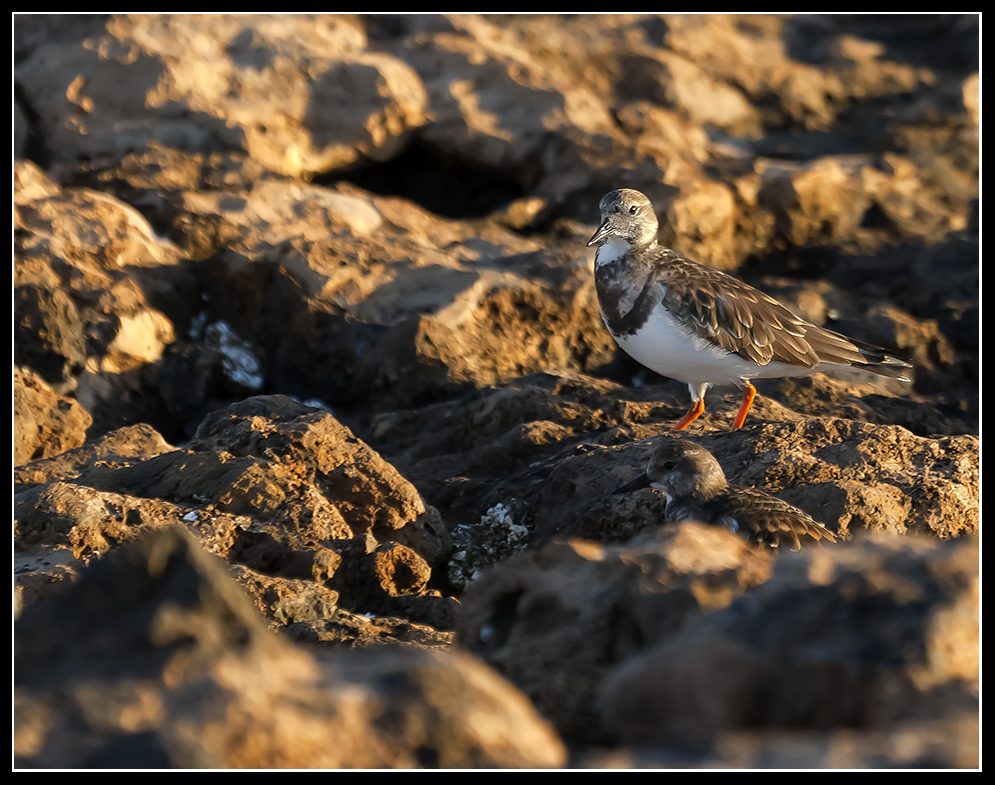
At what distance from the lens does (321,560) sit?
200 inches

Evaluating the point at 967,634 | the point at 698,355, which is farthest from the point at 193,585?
the point at 698,355

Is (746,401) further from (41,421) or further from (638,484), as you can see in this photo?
(41,421)

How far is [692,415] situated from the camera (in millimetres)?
6910

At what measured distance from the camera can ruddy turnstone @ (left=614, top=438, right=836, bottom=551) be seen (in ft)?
14.7

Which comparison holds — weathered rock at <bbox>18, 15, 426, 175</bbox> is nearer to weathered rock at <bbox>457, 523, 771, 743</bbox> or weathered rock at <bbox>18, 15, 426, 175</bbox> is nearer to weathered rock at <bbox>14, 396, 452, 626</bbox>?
weathered rock at <bbox>14, 396, 452, 626</bbox>

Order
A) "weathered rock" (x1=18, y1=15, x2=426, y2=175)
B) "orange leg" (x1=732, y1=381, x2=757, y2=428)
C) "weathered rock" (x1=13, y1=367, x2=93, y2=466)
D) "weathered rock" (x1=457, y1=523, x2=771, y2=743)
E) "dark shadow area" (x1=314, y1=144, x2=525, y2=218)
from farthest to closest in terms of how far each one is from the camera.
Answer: "dark shadow area" (x1=314, y1=144, x2=525, y2=218), "weathered rock" (x1=18, y1=15, x2=426, y2=175), "orange leg" (x1=732, y1=381, x2=757, y2=428), "weathered rock" (x1=13, y1=367, x2=93, y2=466), "weathered rock" (x1=457, y1=523, x2=771, y2=743)

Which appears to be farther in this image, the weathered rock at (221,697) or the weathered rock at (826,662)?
the weathered rock at (826,662)

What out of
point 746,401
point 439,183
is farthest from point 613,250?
point 439,183

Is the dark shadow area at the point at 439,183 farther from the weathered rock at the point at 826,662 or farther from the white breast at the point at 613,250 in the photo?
the weathered rock at the point at 826,662

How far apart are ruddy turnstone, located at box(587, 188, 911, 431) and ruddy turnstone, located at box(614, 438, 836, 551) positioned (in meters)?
1.62

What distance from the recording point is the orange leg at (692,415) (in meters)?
6.82

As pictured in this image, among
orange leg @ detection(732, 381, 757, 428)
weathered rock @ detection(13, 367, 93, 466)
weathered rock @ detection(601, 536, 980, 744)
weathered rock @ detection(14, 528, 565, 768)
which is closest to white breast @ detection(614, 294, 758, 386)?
orange leg @ detection(732, 381, 757, 428)

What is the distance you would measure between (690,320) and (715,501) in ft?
7.22

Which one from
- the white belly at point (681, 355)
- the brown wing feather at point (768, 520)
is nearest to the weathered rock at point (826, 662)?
the brown wing feather at point (768, 520)
